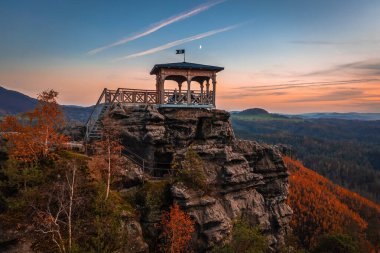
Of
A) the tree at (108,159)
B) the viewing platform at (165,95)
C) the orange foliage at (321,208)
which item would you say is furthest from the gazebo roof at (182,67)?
the orange foliage at (321,208)

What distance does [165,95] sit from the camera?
135 feet

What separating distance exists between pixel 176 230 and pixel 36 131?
1618 cm

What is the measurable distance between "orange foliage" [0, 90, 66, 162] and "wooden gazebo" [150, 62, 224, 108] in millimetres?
14063

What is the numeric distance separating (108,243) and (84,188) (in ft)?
18.8

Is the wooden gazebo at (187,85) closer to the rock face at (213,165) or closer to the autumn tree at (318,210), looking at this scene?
the rock face at (213,165)

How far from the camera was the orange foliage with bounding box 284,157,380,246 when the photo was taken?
126m

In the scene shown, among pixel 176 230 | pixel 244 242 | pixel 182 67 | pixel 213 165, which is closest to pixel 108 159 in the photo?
pixel 176 230

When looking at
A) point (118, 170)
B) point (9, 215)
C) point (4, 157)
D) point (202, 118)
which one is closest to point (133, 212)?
point (118, 170)

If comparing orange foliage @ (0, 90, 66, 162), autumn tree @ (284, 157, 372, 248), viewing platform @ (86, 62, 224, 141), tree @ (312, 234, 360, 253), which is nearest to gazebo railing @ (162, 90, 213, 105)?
viewing platform @ (86, 62, 224, 141)

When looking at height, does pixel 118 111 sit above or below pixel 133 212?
above

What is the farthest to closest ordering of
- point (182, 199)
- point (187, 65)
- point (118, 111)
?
point (187, 65), point (118, 111), point (182, 199)

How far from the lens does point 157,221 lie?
3114 cm

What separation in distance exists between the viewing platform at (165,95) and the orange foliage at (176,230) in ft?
44.0

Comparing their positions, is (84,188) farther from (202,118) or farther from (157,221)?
(202,118)
